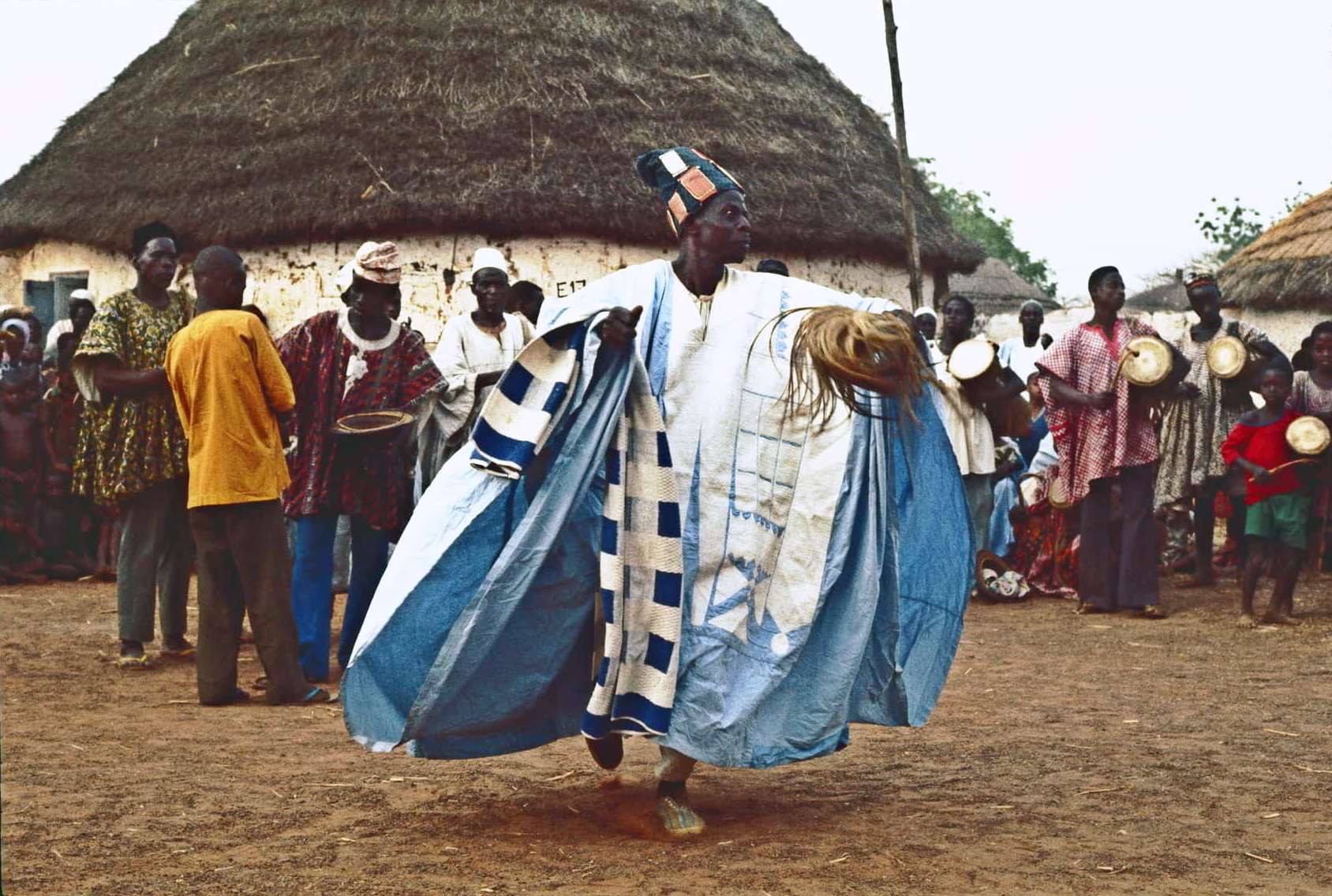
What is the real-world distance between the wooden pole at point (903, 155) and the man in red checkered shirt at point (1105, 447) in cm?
754

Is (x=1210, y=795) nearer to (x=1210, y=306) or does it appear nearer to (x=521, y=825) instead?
(x=521, y=825)

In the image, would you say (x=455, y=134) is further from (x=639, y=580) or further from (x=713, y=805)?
(x=639, y=580)

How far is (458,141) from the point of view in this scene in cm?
1616

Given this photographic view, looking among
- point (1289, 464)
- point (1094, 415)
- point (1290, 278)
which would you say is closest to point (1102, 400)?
point (1094, 415)

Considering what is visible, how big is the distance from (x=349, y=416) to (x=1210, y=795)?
135 inches

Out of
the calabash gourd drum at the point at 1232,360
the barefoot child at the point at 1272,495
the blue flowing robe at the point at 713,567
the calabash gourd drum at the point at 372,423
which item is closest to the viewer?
the blue flowing robe at the point at 713,567

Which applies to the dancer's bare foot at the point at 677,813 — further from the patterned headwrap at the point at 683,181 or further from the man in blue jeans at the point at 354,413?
the man in blue jeans at the point at 354,413

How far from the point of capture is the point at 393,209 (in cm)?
1528

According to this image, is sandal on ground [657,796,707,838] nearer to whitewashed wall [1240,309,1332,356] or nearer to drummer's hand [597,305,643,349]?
drummer's hand [597,305,643,349]

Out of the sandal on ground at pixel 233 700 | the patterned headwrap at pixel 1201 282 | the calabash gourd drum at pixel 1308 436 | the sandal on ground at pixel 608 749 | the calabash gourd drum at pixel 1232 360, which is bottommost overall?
the sandal on ground at pixel 233 700

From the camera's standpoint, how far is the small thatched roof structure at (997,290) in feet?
128

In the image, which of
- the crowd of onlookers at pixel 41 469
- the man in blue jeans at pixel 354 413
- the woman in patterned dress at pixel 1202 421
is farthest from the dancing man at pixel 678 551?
the crowd of onlookers at pixel 41 469

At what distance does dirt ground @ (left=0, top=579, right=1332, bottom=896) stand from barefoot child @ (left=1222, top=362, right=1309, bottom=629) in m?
1.80

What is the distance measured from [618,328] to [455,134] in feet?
40.9
